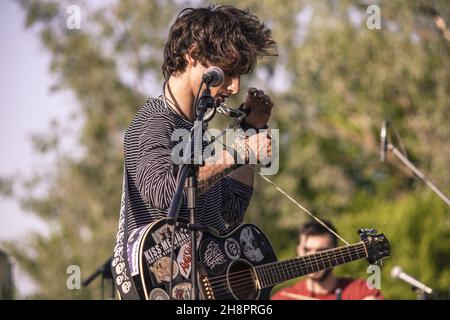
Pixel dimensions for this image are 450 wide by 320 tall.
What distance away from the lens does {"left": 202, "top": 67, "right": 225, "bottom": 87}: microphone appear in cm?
431

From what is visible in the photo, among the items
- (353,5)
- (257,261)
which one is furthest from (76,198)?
(257,261)

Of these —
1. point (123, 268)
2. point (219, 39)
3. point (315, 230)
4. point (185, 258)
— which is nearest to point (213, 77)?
point (219, 39)

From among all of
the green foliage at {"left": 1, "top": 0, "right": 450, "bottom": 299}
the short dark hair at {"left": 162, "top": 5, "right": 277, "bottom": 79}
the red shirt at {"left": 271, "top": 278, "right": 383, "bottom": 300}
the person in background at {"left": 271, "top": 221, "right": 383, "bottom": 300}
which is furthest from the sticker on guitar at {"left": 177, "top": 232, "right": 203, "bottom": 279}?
the green foliage at {"left": 1, "top": 0, "right": 450, "bottom": 299}

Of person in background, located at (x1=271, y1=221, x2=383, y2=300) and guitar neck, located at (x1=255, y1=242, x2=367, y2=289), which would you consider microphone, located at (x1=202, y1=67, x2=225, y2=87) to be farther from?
person in background, located at (x1=271, y1=221, x2=383, y2=300)

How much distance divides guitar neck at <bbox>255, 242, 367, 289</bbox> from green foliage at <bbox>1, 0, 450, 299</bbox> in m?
12.8

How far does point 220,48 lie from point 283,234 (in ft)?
71.2

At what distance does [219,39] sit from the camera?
15.3ft

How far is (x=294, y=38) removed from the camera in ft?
70.4

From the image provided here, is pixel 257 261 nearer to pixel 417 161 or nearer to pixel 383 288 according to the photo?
pixel 383 288

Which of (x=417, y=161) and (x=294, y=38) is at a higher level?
(x=294, y=38)

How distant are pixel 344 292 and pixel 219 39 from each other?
4.31 meters

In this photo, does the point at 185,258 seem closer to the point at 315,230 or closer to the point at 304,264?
the point at 304,264

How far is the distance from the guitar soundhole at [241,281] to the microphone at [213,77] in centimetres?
85

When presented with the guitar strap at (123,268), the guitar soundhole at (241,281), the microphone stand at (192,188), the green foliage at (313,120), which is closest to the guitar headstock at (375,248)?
the guitar soundhole at (241,281)
